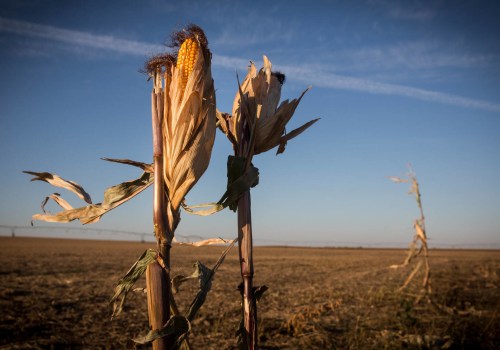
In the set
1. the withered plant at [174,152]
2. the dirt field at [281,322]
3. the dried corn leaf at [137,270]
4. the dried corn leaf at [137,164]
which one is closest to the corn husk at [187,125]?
the withered plant at [174,152]

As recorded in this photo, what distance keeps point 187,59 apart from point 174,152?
1.45 ft

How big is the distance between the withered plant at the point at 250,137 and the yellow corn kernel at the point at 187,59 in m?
0.26

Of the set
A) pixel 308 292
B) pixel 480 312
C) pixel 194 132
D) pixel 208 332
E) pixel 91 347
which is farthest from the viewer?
pixel 308 292

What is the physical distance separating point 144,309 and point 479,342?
207 inches

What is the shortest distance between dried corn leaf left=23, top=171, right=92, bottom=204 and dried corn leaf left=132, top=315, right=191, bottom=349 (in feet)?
2.47

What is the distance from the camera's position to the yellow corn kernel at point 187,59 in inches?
68.9

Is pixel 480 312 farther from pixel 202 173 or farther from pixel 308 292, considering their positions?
pixel 202 173

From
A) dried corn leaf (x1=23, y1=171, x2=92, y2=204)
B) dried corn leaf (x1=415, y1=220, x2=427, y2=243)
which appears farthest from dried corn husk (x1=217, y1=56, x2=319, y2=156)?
dried corn leaf (x1=415, y1=220, x2=427, y2=243)

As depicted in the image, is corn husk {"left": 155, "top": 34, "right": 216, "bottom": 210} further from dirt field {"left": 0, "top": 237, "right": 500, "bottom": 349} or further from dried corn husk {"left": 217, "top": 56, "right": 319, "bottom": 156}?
dirt field {"left": 0, "top": 237, "right": 500, "bottom": 349}

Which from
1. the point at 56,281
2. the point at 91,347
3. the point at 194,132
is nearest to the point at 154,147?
the point at 194,132

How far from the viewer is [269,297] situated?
880 cm

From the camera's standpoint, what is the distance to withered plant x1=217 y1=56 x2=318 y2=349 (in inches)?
63.6

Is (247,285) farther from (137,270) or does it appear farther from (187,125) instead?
(187,125)

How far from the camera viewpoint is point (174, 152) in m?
1.74
